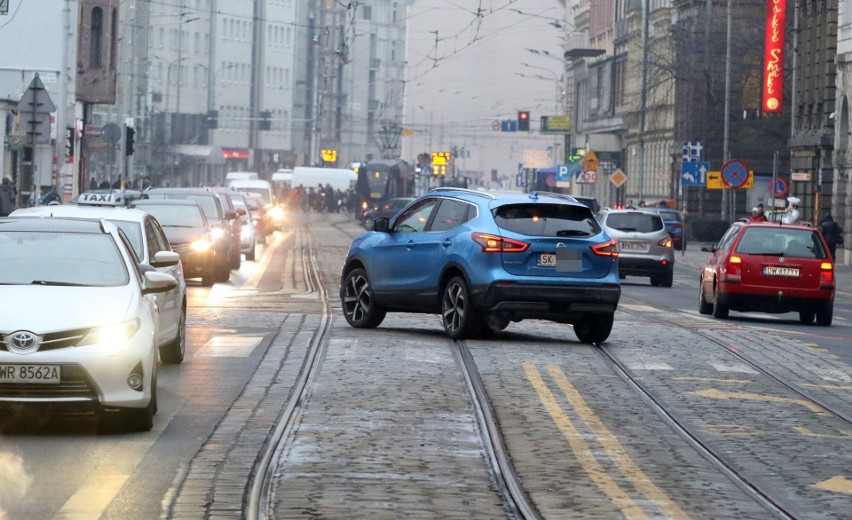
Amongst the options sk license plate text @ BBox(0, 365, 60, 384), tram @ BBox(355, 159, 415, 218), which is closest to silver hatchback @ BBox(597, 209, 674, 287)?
sk license plate text @ BBox(0, 365, 60, 384)

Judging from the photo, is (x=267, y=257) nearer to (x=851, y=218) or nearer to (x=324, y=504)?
(x=851, y=218)

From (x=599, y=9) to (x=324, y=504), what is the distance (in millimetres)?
107858

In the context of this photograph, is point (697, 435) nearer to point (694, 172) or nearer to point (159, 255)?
point (159, 255)

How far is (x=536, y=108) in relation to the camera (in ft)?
553

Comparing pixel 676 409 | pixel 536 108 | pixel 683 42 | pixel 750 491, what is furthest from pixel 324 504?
pixel 536 108

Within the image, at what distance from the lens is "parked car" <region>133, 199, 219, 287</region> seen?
29.5m

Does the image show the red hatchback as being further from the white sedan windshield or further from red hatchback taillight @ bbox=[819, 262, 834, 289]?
the white sedan windshield

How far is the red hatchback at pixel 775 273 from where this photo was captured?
25.0m

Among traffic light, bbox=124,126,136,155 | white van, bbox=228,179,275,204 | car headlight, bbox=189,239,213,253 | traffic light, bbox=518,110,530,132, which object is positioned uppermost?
traffic light, bbox=518,110,530,132

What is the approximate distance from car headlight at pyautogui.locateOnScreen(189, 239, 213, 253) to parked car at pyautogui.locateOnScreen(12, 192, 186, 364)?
1187 centimetres

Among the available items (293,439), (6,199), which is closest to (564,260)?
(293,439)

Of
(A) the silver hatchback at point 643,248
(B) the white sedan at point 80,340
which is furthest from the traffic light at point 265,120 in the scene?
(B) the white sedan at point 80,340

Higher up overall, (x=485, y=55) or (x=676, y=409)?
(x=485, y=55)

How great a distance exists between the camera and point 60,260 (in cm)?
1227
